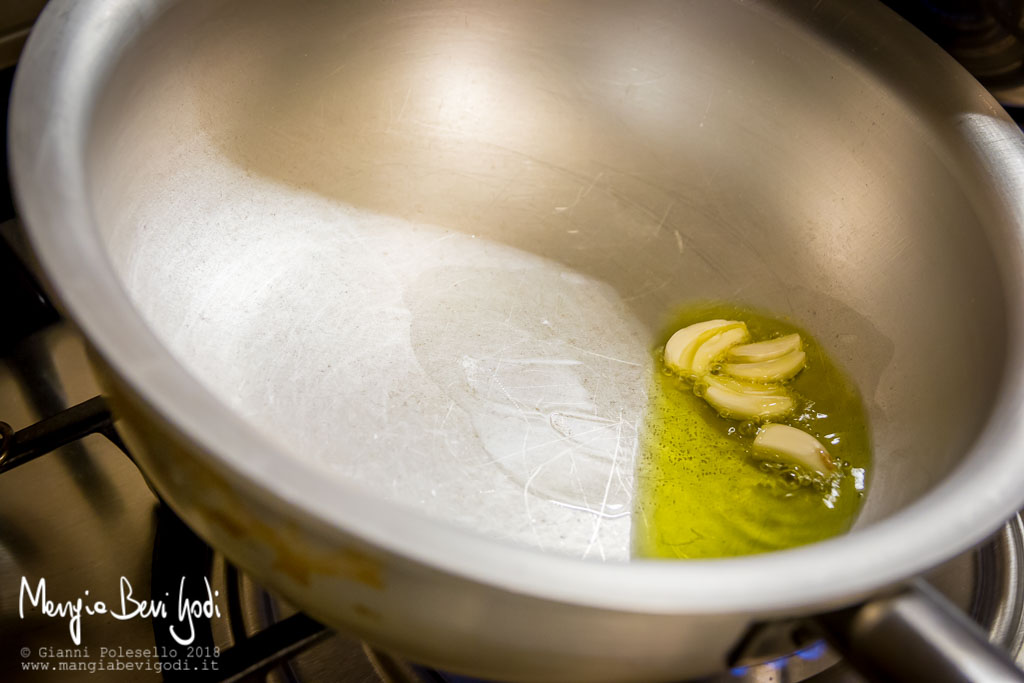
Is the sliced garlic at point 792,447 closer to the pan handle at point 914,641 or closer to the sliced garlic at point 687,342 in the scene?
the sliced garlic at point 687,342

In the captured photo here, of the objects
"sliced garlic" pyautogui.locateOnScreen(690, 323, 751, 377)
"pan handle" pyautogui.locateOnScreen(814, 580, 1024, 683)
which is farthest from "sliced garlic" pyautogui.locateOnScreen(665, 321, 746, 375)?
"pan handle" pyautogui.locateOnScreen(814, 580, 1024, 683)

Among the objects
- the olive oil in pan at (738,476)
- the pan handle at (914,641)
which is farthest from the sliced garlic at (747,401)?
the pan handle at (914,641)

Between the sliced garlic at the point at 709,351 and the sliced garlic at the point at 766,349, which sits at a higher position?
the sliced garlic at the point at 766,349

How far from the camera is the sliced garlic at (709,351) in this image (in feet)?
1.59

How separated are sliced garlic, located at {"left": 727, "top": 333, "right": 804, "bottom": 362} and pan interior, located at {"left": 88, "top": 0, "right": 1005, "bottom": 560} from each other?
0.02m

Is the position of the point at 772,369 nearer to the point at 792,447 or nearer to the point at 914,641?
the point at 792,447

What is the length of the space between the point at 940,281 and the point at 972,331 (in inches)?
1.8

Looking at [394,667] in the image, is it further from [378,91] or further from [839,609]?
[378,91]

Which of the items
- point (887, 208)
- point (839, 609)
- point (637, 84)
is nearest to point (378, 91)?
point (637, 84)

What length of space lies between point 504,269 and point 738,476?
18 cm

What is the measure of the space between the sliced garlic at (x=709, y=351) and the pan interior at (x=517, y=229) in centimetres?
3

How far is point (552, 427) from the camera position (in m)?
0.47

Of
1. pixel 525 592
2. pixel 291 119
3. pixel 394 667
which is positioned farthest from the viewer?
pixel 291 119

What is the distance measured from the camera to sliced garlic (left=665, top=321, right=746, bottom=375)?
1.59 feet
